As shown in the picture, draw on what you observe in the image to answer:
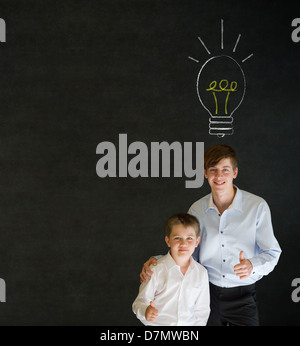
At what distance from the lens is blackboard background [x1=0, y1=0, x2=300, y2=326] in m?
3.72

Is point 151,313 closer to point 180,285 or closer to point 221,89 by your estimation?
point 180,285

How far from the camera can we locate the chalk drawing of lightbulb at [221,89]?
372 cm

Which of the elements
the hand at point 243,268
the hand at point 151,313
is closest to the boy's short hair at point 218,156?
the hand at point 243,268

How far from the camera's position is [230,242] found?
2631 mm

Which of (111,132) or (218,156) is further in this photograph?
(111,132)

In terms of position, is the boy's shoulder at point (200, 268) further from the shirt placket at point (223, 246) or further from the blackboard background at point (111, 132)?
the blackboard background at point (111, 132)

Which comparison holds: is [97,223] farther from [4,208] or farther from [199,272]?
[199,272]

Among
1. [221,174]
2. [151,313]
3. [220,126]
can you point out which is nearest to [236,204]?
[221,174]

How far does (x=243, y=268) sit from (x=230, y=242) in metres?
0.25

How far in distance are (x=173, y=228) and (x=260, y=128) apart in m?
1.58

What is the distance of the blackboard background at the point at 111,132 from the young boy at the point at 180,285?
1.19 meters

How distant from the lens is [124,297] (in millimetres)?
3787

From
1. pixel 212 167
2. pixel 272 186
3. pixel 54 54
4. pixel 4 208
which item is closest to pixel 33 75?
pixel 54 54

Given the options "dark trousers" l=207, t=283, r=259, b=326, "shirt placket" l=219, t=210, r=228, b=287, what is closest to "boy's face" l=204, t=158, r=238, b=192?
"shirt placket" l=219, t=210, r=228, b=287
